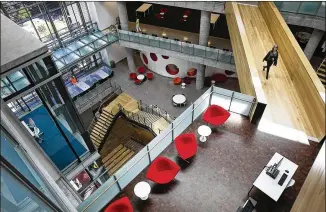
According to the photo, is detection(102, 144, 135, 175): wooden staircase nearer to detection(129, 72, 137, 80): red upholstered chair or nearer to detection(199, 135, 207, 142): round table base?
detection(129, 72, 137, 80): red upholstered chair

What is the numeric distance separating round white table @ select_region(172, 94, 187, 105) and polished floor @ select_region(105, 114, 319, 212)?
34.3ft

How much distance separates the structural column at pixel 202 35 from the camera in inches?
711

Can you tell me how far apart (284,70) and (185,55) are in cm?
921

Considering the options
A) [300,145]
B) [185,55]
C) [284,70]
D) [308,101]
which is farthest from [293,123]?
[185,55]

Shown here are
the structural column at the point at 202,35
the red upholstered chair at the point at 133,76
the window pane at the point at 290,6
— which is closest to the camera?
the window pane at the point at 290,6

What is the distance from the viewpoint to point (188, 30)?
2277cm

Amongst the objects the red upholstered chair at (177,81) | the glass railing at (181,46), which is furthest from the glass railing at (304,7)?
the red upholstered chair at (177,81)

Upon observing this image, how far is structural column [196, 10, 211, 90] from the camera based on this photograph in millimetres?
18062

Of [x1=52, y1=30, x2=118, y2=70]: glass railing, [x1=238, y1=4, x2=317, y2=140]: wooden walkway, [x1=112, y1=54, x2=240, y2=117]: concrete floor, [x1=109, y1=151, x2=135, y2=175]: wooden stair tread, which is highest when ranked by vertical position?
[x1=238, y1=4, x2=317, y2=140]: wooden walkway

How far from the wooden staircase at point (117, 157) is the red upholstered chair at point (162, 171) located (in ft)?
32.2

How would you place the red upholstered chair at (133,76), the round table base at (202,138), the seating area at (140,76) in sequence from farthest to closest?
the red upholstered chair at (133,76) < the seating area at (140,76) < the round table base at (202,138)

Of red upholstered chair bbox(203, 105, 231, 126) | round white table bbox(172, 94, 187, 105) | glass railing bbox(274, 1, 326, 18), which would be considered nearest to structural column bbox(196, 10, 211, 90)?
round white table bbox(172, 94, 187, 105)

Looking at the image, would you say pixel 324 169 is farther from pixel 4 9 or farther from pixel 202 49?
pixel 4 9

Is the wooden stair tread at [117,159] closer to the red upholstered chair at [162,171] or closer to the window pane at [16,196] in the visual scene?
the red upholstered chair at [162,171]
